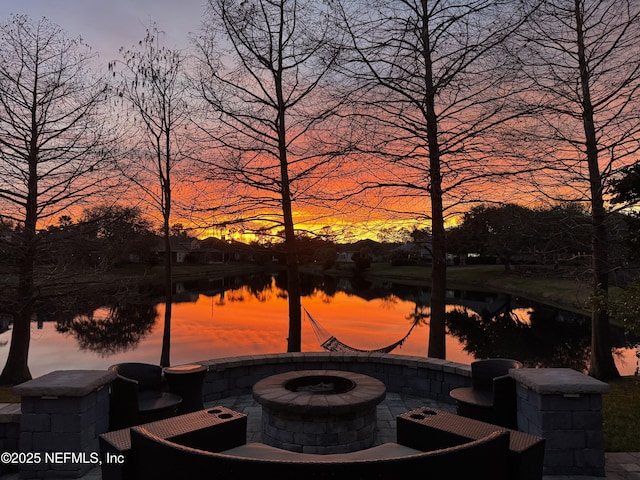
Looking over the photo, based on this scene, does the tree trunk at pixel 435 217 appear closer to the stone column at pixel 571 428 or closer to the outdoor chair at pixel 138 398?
the stone column at pixel 571 428

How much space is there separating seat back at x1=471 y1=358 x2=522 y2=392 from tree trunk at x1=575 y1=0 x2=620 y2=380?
5.66 meters

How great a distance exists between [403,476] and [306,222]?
9.86 m

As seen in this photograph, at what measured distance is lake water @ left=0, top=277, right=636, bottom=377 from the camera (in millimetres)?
16828

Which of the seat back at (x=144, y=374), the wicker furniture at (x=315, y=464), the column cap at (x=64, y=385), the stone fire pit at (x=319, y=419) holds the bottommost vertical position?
the stone fire pit at (x=319, y=419)

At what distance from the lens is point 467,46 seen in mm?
9289

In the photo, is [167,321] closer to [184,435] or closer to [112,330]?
→ [112,330]

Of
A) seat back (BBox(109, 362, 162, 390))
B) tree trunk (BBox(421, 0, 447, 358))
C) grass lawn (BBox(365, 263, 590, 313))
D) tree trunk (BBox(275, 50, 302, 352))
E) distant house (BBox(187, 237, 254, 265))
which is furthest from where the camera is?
distant house (BBox(187, 237, 254, 265))

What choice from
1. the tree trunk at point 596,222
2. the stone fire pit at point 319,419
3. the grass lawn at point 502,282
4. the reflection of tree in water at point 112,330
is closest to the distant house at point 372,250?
the grass lawn at point 502,282

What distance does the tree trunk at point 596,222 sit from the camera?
10109 millimetres

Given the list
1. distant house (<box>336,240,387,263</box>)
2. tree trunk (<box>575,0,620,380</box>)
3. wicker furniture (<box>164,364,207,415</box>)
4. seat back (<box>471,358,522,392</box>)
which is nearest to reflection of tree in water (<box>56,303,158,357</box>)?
wicker furniture (<box>164,364,207,415</box>)

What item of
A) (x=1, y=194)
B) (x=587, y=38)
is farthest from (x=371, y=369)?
(x=1, y=194)

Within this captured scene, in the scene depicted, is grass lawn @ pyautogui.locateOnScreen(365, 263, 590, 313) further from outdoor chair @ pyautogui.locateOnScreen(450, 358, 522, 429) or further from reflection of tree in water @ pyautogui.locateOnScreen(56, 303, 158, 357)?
reflection of tree in water @ pyautogui.locateOnScreen(56, 303, 158, 357)

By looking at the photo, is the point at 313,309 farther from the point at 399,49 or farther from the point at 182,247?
the point at 182,247

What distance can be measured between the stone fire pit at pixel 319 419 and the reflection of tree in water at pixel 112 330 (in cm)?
1255
